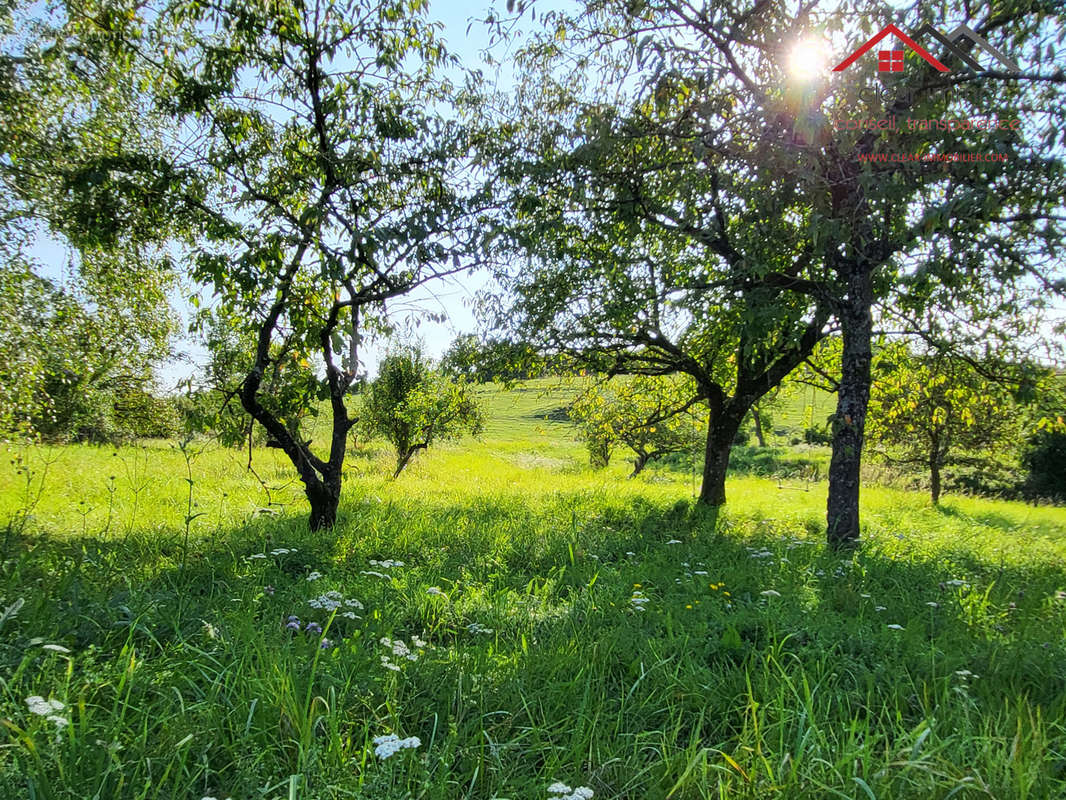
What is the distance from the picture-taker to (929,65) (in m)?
5.14

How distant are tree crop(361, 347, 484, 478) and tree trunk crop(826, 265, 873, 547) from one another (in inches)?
479

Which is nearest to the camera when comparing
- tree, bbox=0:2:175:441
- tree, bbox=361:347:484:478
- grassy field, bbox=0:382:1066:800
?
grassy field, bbox=0:382:1066:800

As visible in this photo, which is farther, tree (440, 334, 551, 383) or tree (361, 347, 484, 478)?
tree (361, 347, 484, 478)

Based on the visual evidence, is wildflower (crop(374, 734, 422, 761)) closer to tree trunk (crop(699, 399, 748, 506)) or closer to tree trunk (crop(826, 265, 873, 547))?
tree trunk (crop(826, 265, 873, 547))

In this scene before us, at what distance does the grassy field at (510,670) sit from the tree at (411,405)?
10.8m

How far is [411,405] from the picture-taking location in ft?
55.6

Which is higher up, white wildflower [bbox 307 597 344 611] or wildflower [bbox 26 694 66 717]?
wildflower [bbox 26 694 66 717]

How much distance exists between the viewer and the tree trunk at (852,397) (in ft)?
22.2

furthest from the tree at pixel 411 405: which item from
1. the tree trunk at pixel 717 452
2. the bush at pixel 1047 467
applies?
the bush at pixel 1047 467

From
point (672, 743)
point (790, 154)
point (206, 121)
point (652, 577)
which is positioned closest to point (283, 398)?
point (206, 121)

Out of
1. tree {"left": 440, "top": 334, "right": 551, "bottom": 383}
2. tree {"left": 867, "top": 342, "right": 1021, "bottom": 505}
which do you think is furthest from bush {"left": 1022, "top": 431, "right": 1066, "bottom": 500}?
tree {"left": 440, "top": 334, "right": 551, "bottom": 383}

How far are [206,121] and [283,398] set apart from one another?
347 cm

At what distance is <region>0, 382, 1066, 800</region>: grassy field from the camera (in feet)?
6.90

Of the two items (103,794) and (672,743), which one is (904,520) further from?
(103,794)
